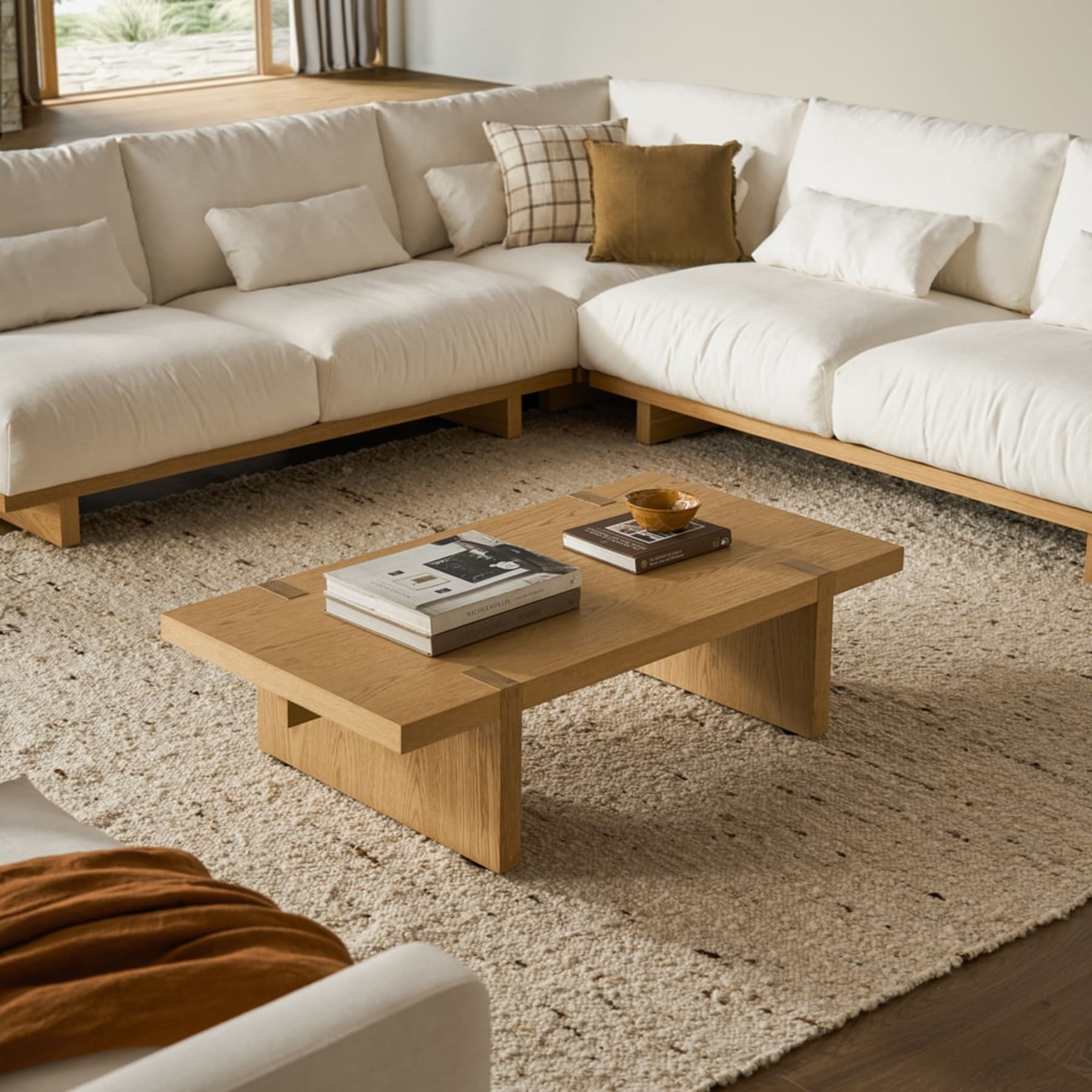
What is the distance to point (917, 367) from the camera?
161 inches

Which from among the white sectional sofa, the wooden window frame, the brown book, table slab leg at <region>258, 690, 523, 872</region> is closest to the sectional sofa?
the brown book

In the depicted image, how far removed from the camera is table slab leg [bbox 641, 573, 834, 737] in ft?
9.87

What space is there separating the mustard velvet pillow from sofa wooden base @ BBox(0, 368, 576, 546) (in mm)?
461

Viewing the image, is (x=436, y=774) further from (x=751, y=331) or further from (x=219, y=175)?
(x=219, y=175)

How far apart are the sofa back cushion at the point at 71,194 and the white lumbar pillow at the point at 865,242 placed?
1.88 meters

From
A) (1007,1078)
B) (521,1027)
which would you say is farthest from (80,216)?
(1007,1078)

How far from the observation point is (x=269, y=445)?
4293 millimetres

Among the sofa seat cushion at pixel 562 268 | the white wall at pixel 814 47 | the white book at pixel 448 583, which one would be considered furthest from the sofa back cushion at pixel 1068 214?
the white wall at pixel 814 47

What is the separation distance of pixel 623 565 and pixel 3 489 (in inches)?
64.7

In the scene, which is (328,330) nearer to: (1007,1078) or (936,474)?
(936,474)

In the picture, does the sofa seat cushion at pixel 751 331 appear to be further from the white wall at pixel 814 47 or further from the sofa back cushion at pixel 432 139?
the white wall at pixel 814 47

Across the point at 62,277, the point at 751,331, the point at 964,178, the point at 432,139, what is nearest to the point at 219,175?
the point at 62,277

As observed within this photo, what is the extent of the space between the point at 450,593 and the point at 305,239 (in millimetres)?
2453

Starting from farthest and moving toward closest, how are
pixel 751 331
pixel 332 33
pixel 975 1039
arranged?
pixel 332 33
pixel 751 331
pixel 975 1039
